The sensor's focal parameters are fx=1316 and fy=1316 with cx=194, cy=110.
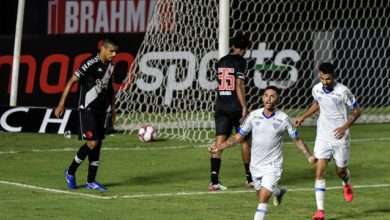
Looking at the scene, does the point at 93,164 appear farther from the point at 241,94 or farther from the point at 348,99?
the point at 348,99

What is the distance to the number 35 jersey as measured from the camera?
17844mm

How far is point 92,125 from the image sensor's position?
678 inches

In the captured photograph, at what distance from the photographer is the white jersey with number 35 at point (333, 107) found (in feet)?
52.1

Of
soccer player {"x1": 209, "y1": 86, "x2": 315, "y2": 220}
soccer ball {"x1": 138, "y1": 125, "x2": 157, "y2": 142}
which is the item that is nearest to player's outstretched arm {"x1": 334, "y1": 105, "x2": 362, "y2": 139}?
soccer player {"x1": 209, "y1": 86, "x2": 315, "y2": 220}

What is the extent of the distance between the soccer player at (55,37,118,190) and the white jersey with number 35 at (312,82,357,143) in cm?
296

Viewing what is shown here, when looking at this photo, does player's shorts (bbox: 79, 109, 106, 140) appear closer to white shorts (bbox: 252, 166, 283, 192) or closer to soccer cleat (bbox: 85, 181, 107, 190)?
soccer cleat (bbox: 85, 181, 107, 190)

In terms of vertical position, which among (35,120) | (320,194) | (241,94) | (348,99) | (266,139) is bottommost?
(35,120)

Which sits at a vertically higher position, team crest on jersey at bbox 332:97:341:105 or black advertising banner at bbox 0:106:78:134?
team crest on jersey at bbox 332:97:341:105

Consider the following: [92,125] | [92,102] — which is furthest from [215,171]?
[92,102]

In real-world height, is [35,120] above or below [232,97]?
below

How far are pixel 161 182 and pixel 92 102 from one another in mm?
1605

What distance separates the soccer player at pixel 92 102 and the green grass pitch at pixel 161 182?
0.30 m

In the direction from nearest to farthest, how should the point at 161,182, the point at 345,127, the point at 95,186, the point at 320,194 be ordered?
the point at 320,194
the point at 345,127
the point at 95,186
the point at 161,182

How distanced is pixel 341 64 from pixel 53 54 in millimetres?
6233
